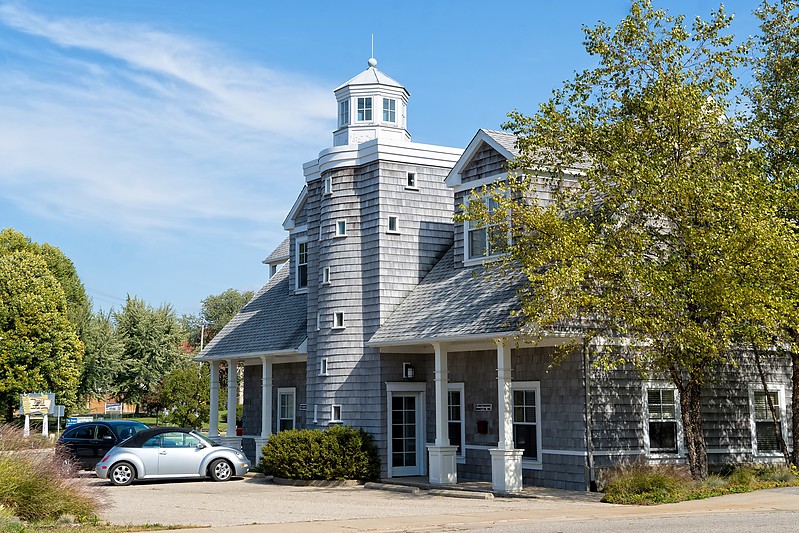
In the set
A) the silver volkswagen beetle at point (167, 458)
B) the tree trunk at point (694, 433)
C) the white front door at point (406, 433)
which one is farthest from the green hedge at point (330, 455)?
the tree trunk at point (694, 433)

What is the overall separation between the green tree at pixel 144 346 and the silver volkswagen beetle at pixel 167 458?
40.1m

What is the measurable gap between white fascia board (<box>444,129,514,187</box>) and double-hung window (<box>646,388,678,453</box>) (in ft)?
20.3

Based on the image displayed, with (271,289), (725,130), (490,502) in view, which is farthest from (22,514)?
(271,289)

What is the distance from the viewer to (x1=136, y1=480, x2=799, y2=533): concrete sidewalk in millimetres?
13336

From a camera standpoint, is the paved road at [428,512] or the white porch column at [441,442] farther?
the white porch column at [441,442]

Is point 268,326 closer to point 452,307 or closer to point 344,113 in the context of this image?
point 344,113

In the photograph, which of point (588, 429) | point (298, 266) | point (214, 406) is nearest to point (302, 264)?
point (298, 266)

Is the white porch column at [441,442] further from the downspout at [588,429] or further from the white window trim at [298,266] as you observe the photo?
the white window trim at [298,266]

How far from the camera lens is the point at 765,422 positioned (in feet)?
71.3

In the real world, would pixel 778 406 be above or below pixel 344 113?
below

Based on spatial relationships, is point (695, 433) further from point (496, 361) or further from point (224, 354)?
point (224, 354)

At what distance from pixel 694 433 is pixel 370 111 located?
12.4 meters

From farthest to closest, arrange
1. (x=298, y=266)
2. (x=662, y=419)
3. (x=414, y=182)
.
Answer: (x=298, y=266) → (x=414, y=182) → (x=662, y=419)

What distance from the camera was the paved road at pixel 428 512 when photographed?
13.2m
